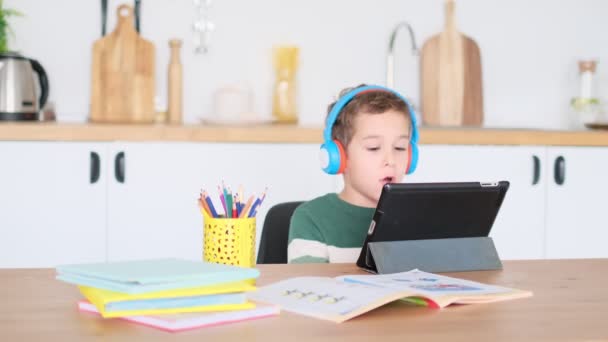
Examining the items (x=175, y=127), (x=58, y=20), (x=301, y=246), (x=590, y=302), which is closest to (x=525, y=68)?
(x=175, y=127)

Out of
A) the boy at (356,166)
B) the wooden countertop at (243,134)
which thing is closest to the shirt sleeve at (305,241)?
the boy at (356,166)

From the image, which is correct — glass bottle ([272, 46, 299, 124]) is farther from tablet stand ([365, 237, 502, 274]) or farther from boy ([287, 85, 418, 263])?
tablet stand ([365, 237, 502, 274])

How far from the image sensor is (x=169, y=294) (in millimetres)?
1039

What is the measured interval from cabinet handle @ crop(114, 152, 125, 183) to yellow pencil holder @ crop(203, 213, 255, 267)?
167 centimetres

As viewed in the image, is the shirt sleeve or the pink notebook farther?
the shirt sleeve

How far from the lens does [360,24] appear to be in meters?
3.69

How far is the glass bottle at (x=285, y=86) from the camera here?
350cm

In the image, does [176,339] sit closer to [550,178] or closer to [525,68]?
[550,178]

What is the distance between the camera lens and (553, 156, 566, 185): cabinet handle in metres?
3.30

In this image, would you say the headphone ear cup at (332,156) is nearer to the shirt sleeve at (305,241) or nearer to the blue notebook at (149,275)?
the shirt sleeve at (305,241)

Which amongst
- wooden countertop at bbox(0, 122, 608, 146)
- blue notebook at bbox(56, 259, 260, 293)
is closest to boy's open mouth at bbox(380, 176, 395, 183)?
blue notebook at bbox(56, 259, 260, 293)

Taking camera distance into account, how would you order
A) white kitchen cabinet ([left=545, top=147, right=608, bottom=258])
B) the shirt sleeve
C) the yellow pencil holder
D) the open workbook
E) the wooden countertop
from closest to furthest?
the open workbook → the yellow pencil holder → the shirt sleeve → the wooden countertop → white kitchen cabinet ([left=545, top=147, right=608, bottom=258])

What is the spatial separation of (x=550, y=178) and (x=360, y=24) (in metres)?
1.00

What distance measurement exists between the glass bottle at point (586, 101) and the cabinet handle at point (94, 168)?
200 centimetres
